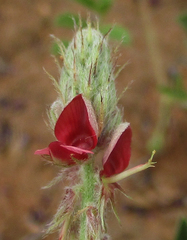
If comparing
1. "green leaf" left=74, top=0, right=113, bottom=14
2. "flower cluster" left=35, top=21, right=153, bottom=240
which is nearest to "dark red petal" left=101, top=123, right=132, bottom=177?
"flower cluster" left=35, top=21, right=153, bottom=240

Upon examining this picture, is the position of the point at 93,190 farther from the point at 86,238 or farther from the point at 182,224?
the point at 182,224

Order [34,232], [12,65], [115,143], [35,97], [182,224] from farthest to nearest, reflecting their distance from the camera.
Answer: [12,65] < [35,97] < [34,232] < [182,224] < [115,143]

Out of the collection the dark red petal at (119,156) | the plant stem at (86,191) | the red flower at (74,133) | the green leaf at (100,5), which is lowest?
the plant stem at (86,191)

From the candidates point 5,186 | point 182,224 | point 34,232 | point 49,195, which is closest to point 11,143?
point 5,186

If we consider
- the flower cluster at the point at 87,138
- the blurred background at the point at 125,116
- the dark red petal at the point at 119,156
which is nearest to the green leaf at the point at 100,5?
the blurred background at the point at 125,116

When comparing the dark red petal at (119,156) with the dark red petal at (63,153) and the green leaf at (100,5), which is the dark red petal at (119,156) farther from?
the green leaf at (100,5)

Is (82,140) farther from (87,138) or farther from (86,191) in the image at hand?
(86,191)

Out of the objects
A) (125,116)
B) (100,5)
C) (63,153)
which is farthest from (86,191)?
(125,116)
